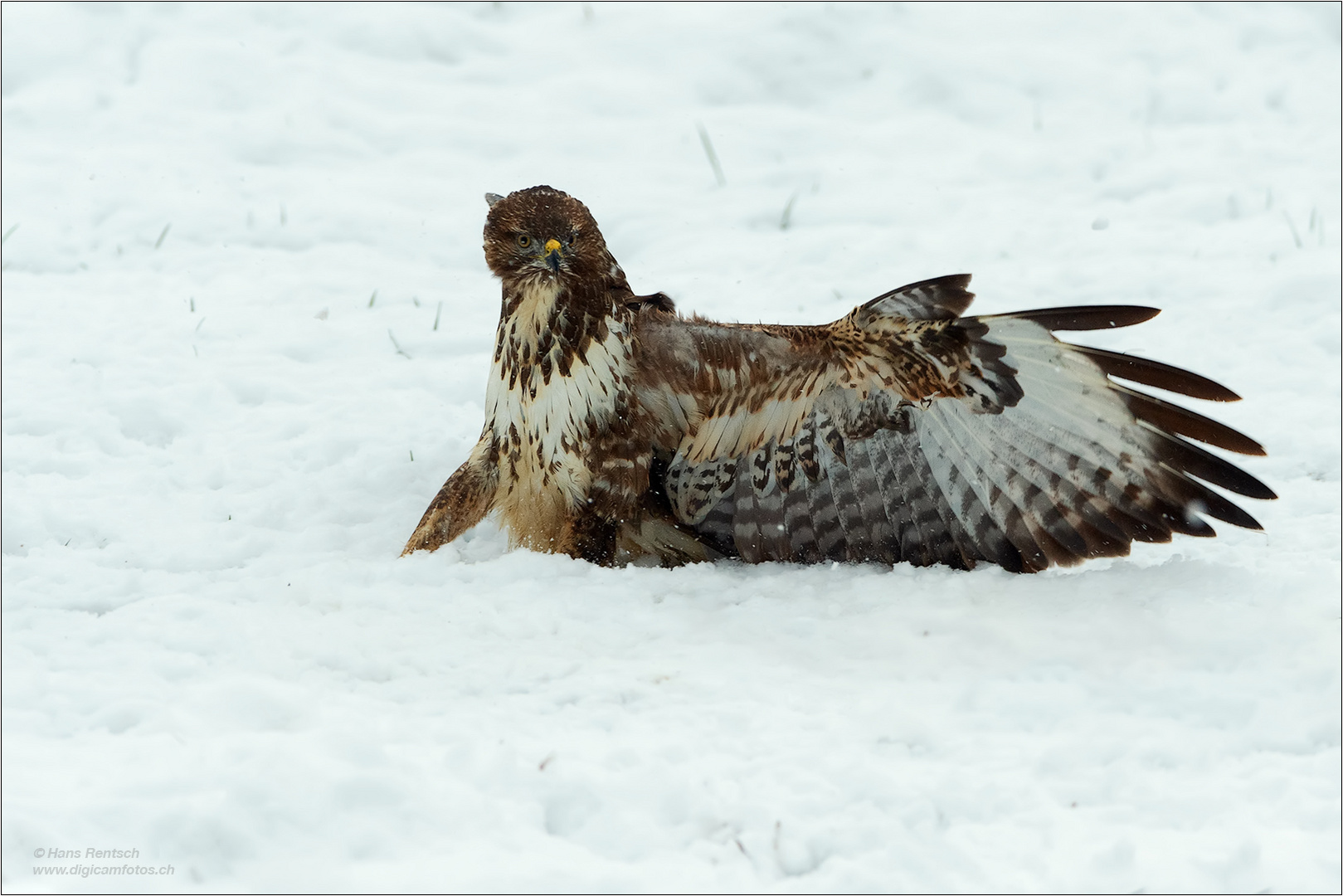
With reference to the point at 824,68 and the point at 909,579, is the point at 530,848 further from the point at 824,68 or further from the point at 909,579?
the point at 824,68

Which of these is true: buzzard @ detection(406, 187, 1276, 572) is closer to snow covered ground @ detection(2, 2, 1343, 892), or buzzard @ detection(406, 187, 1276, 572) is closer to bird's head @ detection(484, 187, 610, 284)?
bird's head @ detection(484, 187, 610, 284)

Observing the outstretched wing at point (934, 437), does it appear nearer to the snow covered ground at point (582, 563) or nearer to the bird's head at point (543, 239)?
the snow covered ground at point (582, 563)

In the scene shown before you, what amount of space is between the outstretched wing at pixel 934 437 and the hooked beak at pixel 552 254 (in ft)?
1.18

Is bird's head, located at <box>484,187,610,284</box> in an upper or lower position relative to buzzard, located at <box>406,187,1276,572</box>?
upper

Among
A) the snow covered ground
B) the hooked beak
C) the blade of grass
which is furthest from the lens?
the blade of grass

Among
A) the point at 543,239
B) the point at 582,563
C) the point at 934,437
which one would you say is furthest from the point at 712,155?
the point at 582,563

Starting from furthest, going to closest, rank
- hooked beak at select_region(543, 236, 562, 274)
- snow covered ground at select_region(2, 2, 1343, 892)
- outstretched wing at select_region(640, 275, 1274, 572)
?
hooked beak at select_region(543, 236, 562, 274)
outstretched wing at select_region(640, 275, 1274, 572)
snow covered ground at select_region(2, 2, 1343, 892)

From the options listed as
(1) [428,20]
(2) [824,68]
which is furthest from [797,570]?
(1) [428,20]

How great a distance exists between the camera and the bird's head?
395 centimetres

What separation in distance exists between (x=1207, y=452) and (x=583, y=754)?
201cm

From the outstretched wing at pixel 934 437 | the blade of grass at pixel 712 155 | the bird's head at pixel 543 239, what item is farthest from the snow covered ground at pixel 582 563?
the bird's head at pixel 543 239

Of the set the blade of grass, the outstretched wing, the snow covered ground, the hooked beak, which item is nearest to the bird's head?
the hooked beak

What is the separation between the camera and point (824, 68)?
27.7 feet

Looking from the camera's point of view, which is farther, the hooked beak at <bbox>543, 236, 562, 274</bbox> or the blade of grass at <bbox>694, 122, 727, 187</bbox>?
the blade of grass at <bbox>694, 122, 727, 187</bbox>
